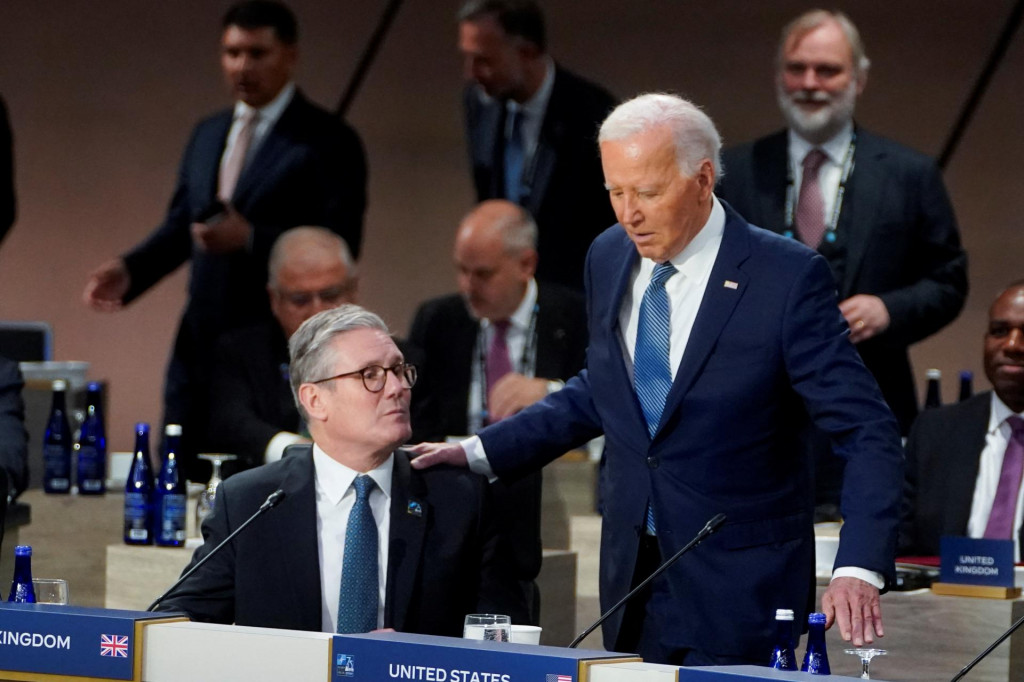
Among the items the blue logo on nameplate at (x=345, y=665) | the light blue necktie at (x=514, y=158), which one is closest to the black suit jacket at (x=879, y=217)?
the light blue necktie at (x=514, y=158)

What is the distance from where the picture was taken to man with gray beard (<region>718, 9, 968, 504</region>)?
3781 mm

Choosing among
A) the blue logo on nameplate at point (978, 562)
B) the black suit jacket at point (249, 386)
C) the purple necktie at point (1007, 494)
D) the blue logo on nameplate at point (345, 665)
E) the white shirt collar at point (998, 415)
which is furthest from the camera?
the black suit jacket at point (249, 386)

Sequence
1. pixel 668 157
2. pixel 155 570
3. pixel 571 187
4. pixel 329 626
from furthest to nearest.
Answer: pixel 571 187
pixel 155 570
pixel 329 626
pixel 668 157

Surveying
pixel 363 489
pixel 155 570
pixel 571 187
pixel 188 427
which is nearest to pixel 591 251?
Result: pixel 363 489

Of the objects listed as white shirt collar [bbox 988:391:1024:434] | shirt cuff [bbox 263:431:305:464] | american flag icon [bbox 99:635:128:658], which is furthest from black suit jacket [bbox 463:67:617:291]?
american flag icon [bbox 99:635:128:658]

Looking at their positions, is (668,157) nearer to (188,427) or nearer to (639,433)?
(639,433)

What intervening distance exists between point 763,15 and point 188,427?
2544 millimetres

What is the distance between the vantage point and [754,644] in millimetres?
2430

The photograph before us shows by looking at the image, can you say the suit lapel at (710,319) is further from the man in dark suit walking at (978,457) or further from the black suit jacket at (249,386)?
the black suit jacket at (249,386)

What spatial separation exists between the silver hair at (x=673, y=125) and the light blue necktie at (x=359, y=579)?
2.34 ft

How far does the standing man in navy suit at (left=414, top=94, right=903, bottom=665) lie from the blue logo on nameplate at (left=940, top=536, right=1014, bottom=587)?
65cm

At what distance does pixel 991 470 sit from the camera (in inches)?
158

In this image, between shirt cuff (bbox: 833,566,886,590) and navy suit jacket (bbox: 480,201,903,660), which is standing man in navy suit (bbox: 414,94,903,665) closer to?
navy suit jacket (bbox: 480,201,903,660)

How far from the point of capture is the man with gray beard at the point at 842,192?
12.4 ft
